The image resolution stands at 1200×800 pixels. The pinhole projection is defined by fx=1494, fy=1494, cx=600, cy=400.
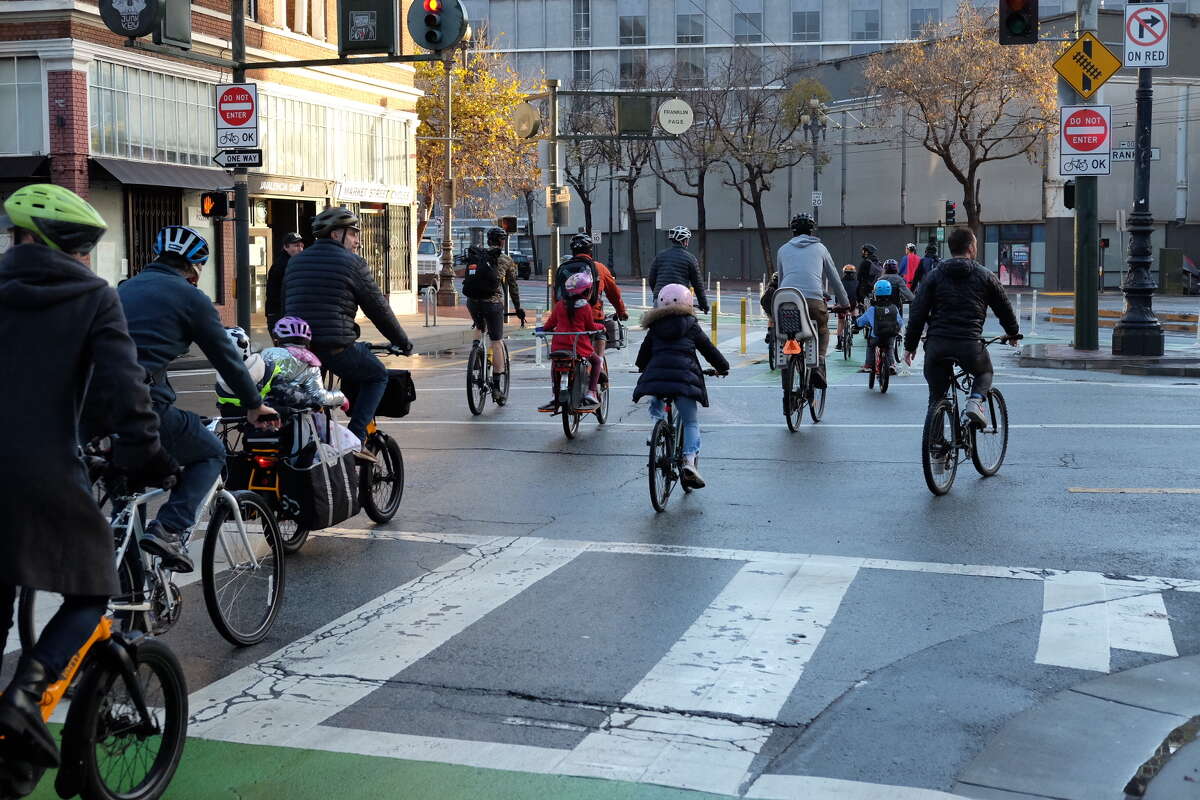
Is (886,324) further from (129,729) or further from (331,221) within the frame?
(129,729)

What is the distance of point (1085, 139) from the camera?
2188 cm

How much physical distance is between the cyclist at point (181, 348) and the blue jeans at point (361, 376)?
9.47ft

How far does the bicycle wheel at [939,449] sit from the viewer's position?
1033cm

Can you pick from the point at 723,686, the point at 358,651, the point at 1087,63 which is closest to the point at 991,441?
the point at 723,686

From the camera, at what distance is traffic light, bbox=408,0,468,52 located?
19.9 m

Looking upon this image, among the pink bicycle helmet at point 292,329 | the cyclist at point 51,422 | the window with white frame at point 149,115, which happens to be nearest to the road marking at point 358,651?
the cyclist at point 51,422

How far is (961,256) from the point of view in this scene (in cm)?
1086

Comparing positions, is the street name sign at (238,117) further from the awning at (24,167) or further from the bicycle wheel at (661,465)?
the bicycle wheel at (661,465)

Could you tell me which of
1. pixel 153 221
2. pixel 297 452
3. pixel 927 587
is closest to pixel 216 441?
pixel 297 452

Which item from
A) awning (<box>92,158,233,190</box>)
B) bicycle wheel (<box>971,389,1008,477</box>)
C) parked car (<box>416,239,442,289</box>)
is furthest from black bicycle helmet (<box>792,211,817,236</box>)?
parked car (<box>416,239,442,289</box>)

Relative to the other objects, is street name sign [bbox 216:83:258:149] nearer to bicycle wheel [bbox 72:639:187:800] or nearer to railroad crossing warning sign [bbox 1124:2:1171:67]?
railroad crossing warning sign [bbox 1124:2:1171:67]

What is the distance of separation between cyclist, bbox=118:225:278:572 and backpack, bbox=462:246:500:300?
989cm

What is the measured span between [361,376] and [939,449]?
4.07 metres

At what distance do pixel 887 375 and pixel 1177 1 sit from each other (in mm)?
74818
